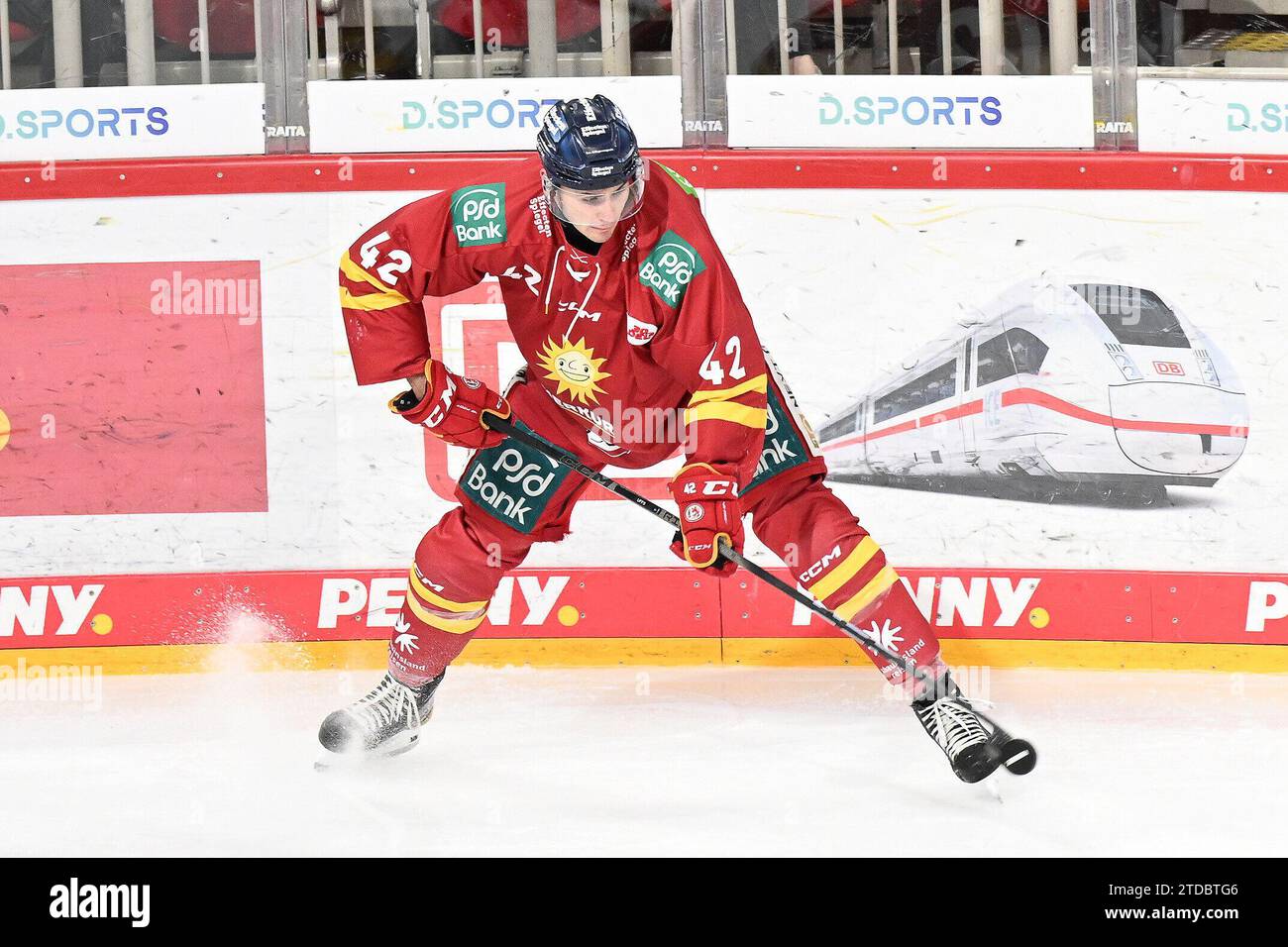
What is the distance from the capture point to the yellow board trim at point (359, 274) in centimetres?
266

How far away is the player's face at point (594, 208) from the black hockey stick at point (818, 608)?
48 cm

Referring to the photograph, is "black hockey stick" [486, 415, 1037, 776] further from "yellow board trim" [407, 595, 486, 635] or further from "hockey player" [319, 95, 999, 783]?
"yellow board trim" [407, 595, 486, 635]

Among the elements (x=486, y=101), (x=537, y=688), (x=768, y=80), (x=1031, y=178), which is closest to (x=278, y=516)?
(x=537, y=688)

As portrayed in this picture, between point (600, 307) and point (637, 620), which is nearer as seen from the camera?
point (600, 307)

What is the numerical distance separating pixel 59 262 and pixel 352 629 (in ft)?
4.31

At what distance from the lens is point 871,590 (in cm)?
271

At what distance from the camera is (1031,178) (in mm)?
3764

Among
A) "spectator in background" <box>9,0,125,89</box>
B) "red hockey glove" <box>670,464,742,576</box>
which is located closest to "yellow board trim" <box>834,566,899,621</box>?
"red hockey glove" <box>670,464,742,576</box>

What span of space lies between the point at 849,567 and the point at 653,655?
3.95 feet

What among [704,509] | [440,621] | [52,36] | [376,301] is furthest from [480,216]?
[52,36]

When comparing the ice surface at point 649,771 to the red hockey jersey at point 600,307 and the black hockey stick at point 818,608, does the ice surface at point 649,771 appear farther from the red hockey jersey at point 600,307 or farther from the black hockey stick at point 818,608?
the red hockey jersey at point 600,307

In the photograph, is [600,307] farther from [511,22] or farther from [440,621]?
[511,22]

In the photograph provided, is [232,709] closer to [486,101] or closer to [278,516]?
[278,516]
